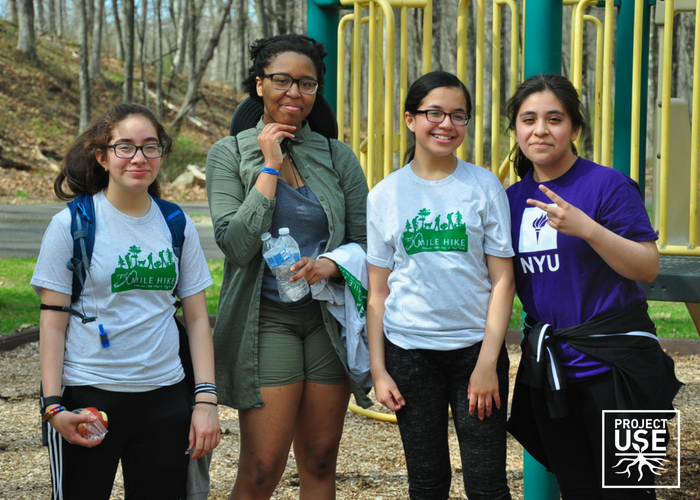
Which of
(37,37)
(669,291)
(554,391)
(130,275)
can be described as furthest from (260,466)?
(37,37)

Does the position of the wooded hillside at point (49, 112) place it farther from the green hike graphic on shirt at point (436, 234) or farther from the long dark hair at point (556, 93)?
the long dark hair at point (556, 93)

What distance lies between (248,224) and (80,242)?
522 millimetres

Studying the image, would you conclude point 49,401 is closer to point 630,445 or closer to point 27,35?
point 630,445

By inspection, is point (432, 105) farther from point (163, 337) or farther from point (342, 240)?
point (163, 337)

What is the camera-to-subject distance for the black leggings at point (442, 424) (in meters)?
2.41

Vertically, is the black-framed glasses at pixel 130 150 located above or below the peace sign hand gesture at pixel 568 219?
above

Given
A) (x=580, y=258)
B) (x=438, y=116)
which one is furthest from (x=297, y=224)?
(x=580, y=258)

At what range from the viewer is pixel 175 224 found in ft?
8.07

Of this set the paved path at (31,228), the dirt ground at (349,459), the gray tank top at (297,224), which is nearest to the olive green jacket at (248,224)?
the gray tank top at (297,224)

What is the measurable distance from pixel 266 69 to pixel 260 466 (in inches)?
54.0

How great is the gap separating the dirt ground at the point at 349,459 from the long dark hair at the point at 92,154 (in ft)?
6.44

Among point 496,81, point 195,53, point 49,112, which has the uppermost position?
point 195,53

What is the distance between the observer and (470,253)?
240 centimetres

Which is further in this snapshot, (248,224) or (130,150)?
(248,224)
